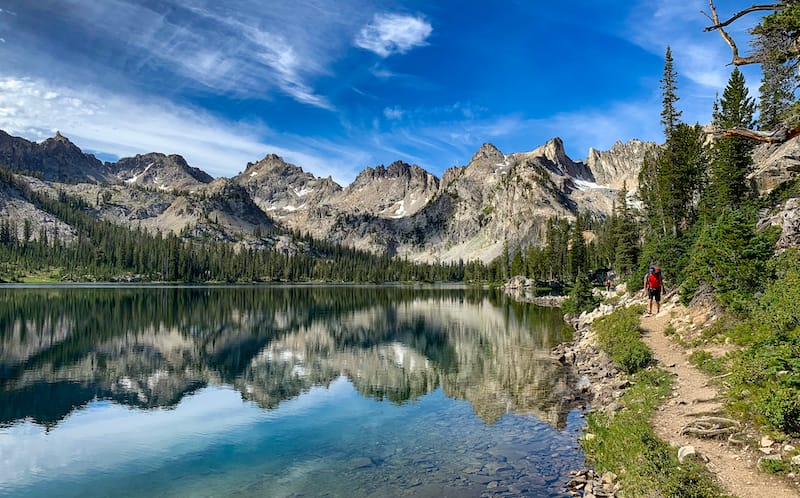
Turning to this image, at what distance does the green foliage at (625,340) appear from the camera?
30922mm

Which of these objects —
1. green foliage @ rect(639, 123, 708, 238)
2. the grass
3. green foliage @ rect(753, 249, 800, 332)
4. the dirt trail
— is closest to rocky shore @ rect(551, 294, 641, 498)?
the grass

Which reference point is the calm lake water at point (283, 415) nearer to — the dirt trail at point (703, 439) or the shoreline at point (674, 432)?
the shoreline at point (674, 432)

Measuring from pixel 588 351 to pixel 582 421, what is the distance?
1922 centimetres

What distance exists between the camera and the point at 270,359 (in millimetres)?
53062

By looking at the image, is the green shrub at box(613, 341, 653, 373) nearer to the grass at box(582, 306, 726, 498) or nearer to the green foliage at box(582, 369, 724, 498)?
the grass at box(582, 306, 726, 498)

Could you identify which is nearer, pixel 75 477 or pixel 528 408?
pixel 75 477

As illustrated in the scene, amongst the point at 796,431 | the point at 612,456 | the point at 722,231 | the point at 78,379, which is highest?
the point at 722,231

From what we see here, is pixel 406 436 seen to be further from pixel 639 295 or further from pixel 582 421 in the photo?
pixel 639 295

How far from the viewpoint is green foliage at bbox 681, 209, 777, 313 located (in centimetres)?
2841

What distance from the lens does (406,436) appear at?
26.6 m

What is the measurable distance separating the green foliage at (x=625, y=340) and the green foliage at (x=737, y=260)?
19.3 ft

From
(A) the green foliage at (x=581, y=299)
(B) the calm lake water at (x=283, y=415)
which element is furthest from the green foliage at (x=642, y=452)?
(A) the green foliage at (x=581, y=299)

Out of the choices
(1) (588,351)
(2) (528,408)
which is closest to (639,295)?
(1) (588,351)

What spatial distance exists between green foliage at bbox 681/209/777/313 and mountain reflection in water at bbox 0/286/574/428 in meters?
12.0
